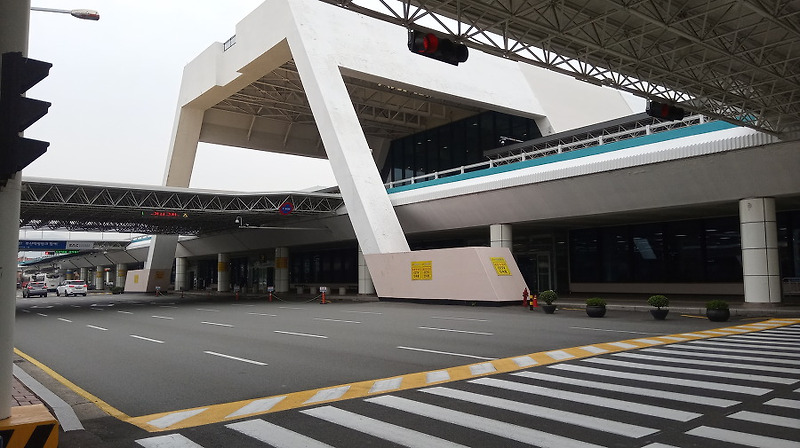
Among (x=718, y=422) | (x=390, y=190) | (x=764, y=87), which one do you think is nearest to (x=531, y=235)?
(x=390, y=190)

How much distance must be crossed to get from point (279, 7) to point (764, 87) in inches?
1128

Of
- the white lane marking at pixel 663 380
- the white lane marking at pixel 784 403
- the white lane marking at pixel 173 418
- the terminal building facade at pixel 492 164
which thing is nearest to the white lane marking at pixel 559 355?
the white lane marking at pixel 663 380

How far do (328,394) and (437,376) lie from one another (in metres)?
2.22

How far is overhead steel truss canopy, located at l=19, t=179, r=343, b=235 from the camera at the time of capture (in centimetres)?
3706

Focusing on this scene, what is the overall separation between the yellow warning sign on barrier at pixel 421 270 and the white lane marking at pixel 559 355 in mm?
18741

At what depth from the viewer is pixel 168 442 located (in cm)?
641

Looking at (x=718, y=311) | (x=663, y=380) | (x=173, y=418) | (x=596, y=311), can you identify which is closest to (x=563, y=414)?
(x=663, y=380)

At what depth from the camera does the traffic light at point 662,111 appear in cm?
1839

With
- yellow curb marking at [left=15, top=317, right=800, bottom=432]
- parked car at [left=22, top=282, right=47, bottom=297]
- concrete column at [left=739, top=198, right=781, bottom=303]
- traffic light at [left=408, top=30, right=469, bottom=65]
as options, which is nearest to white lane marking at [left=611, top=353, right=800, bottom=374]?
yellow curb marking at [left=15, top=317, right=800, bottom=432]

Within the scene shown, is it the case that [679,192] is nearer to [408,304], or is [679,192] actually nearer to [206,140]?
[408,304]

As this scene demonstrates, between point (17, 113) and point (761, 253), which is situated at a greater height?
point (17, 113)

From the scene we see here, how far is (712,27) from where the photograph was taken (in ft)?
50.6

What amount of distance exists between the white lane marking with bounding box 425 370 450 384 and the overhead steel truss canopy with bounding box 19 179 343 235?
104ft

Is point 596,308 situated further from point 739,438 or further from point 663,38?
point 739,438
